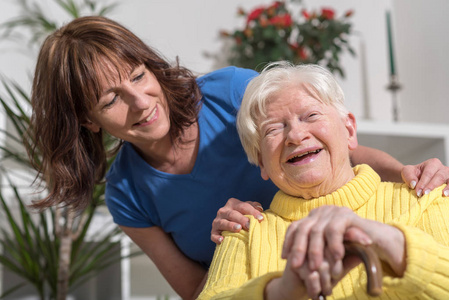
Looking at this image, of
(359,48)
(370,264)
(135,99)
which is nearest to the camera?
(370,264)

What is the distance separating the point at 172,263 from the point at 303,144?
0.73 meters

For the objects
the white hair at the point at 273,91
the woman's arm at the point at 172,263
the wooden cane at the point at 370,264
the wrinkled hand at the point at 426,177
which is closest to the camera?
the wooden cane at the point at 370,264

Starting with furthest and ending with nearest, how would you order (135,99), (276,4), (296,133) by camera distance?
(276,4) < (135,99) < (296,133)

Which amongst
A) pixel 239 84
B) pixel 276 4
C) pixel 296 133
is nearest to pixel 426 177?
pixel 296 133

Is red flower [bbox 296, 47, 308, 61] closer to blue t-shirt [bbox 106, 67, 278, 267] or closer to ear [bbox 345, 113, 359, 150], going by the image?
blue t-shirt [bbox 106, 67, 278, 267]

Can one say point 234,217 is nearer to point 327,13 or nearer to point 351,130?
point 351,130

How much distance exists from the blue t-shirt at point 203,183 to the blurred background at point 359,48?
126cm

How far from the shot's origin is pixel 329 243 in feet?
2.63

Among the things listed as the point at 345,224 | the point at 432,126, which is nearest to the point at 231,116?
the point at 345,224

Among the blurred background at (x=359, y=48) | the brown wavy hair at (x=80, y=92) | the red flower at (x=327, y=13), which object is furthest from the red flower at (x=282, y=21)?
the brown wavy hair at (x=80, y=92)

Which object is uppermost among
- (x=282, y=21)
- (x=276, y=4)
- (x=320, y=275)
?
(x=276, y=4)

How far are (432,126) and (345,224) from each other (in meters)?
2.11

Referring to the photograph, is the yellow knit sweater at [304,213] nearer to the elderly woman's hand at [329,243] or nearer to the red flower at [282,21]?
the elderly woman's hand at [329,243]

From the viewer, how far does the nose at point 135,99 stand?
1.49 metres
